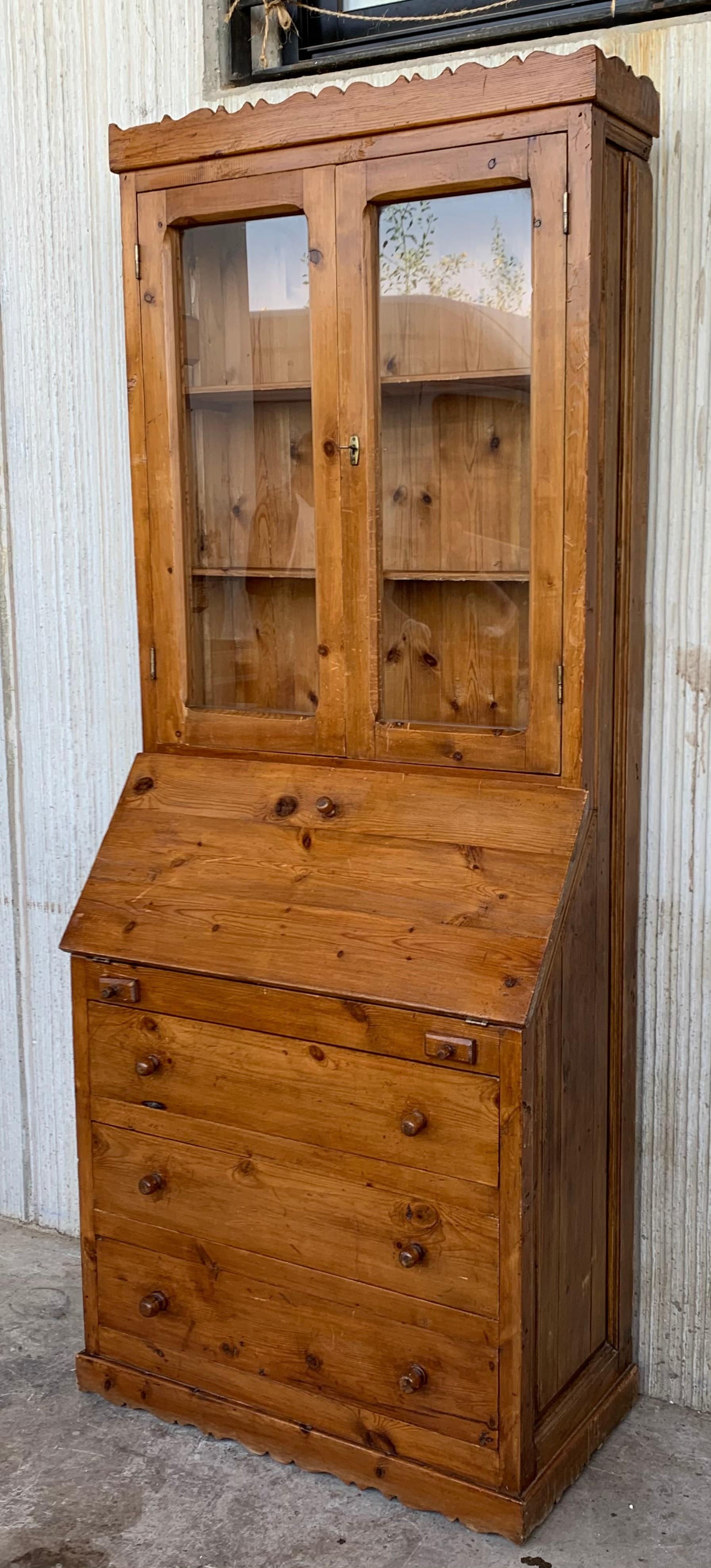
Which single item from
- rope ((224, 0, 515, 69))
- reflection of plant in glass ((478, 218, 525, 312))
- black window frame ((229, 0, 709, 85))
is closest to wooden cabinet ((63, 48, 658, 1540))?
reflection of plant in glass ((478, 218, 525, 312))

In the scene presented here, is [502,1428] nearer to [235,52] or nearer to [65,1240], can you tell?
[65,1240]

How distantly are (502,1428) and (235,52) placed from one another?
235cm

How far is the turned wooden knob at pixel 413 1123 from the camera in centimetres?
205

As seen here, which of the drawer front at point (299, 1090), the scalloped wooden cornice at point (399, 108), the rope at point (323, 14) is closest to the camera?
the scalloped wooden cornice at point (399, 108)

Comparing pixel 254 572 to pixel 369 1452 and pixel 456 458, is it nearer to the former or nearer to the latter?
pixel 456 458

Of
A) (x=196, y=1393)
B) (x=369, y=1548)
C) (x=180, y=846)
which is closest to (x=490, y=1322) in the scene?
(x=369, y=1548)

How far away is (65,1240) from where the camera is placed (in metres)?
3.13

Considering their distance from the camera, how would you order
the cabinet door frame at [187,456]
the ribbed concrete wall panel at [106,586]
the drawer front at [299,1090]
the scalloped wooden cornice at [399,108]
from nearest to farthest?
1. the scalloped wooden cornice at [399,108]
2. the drawer front at [299,1090]
3. the cabinet door frame at [187,456]
4. the ribbed concrete wall panel at [106,586]

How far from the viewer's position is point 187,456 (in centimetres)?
238

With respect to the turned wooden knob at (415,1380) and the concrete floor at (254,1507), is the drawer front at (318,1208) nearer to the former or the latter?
the turned wooden knob at (415,1380)

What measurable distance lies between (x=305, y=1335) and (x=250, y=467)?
1364mm

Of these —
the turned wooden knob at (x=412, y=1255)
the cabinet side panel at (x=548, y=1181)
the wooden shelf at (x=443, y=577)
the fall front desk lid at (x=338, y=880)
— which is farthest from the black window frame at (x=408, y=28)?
the turned wooden knob at (x=412, y=1255)

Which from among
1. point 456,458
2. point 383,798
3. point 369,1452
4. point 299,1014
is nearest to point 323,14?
point 456,458

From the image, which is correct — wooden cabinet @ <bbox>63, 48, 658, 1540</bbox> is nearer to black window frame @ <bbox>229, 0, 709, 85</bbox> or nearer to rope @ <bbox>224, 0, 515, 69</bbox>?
black window frame @ <bbox>229, 0, 709, 85</bbox>
